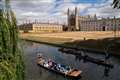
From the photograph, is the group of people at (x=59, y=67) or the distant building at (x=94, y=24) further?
the distant building at (x=94, y=24)

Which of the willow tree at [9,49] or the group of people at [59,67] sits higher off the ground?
the willow tree at [9,49]

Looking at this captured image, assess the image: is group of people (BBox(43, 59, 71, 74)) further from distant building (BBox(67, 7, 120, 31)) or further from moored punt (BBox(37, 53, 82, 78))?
distant building (BBox(67, 7, 120, 31))

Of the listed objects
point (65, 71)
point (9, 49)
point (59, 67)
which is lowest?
point (65, 71)

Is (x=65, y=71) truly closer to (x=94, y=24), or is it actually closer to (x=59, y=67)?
(x=59, y=67)

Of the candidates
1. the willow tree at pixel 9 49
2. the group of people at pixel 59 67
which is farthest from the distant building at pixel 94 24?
A: the willow tree at pixel 9 49

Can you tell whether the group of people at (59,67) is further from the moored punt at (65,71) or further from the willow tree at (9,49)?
the willow tree at (9,49)

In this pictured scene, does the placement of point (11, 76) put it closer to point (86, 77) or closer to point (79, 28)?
point (86, 77)

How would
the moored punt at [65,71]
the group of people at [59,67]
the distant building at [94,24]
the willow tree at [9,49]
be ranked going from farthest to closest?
the distant building at [94,24], the group of people at [59,67], the moored punt at [65,71], the willow tree at [9,49]

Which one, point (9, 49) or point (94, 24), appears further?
point (94, 24)

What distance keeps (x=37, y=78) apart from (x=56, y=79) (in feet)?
9.95

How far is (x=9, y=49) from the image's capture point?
1065cm

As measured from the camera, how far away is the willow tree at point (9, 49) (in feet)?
33.4

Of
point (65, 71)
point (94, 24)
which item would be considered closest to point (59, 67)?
point (65, 71)

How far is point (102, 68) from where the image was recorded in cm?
4884
